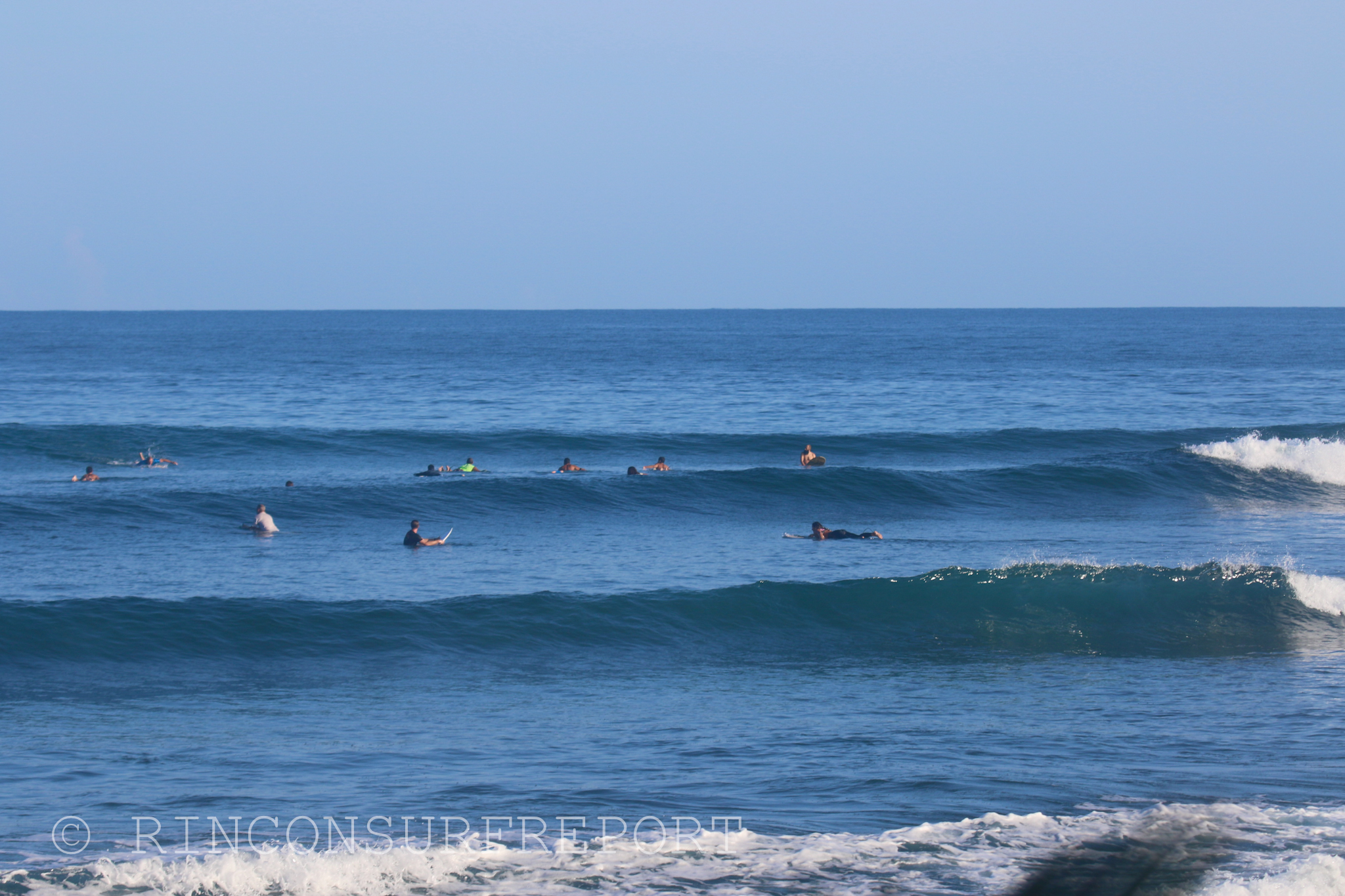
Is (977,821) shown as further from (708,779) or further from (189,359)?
(189,359)

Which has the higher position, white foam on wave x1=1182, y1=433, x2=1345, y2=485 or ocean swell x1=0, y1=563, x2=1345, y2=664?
white foam on wave x1=1182, y1=433, x2=1345, y2=485

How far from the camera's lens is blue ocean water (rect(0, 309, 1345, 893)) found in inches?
331

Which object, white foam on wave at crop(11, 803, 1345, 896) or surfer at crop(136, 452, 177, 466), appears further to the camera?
surfer at crop(136, 452, 177, 466)

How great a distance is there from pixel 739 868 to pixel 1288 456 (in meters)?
32.2

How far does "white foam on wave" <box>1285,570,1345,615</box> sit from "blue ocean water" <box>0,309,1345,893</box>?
0.06m

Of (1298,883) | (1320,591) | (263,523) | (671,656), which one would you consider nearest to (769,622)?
(671,656)

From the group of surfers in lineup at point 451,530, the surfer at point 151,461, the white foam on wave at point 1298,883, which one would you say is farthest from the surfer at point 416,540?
the white foam on wave at point 1298,883

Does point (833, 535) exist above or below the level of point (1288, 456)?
below

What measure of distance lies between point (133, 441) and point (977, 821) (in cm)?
3704

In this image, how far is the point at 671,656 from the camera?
15469 millimetres

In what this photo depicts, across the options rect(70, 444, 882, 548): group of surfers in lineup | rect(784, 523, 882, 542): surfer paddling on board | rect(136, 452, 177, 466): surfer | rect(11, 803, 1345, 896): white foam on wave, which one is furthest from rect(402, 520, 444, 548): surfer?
rect(11, 803, 1345, 896): white foam on wave

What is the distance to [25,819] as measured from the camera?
29.1 feet

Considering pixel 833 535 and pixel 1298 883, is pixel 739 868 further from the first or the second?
pixel 833 535

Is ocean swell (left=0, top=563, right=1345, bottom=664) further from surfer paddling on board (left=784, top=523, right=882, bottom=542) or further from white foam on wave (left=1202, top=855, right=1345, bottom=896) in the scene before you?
white foam on wave (left=1202, top=855, right=1345, bottom=896)
